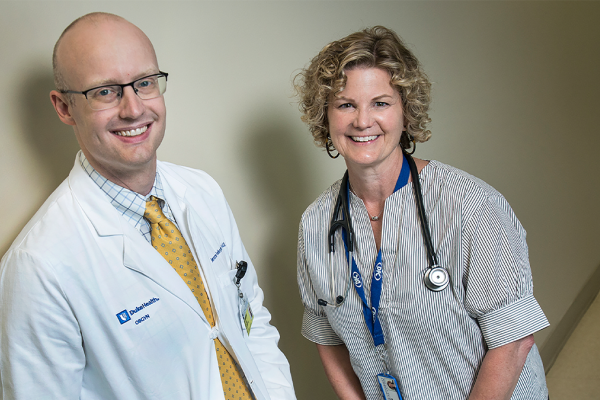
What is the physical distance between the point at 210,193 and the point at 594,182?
271 centimetres

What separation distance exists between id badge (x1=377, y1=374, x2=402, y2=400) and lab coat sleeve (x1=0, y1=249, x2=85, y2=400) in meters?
0.99

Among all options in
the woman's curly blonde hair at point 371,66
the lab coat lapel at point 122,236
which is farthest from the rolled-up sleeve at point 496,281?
the lab coat lapel at point 122,236

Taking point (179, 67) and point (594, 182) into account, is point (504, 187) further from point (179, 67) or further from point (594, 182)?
point (179, 67)

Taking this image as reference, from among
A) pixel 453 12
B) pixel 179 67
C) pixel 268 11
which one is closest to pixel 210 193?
pixel 179 67

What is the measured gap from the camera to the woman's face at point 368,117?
1.50m

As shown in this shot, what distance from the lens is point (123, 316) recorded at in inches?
48.6

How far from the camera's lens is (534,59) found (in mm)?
2730

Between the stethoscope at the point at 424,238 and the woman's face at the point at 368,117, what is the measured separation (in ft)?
0.48

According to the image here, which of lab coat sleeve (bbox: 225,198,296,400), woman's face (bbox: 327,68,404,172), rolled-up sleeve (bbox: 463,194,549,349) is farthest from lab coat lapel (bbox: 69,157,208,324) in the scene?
rolled-up sleeve (bbox: 463,194,549,349)

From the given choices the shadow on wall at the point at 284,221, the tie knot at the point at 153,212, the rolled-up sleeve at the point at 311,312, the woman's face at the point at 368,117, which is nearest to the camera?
the tie knot at the point at 153,212

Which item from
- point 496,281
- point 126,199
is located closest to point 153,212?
point 126,199

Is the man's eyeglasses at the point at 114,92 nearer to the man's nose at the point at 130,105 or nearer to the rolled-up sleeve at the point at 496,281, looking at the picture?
the man's nose at the point at 130,105

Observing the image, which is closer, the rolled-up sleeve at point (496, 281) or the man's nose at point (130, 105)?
the man's nose at point (130, 105)

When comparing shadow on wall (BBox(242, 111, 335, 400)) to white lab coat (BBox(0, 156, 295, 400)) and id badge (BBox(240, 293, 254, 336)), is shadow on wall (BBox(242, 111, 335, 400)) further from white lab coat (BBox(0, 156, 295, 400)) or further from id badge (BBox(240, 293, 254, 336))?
white lab coat (BBox(0, 156, 295, 400))
